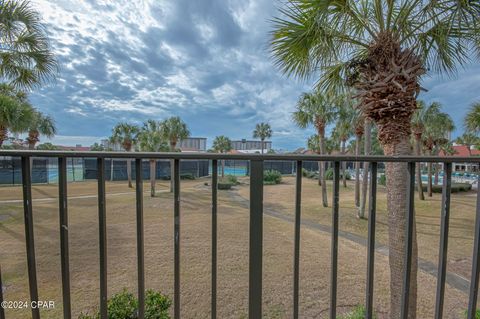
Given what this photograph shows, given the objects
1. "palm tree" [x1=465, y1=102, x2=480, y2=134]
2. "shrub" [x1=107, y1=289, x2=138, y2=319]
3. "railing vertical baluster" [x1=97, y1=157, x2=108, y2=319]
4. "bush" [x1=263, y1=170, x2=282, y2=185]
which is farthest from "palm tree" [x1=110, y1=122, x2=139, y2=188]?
"palm tree" [x1=465, y1=102, x2=480, y2=134]

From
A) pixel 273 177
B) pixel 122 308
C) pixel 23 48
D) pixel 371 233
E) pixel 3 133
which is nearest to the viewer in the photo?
pixel 371 233

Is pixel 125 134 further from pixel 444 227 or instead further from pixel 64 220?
pixel 444 227

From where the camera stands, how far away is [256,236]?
1122 millimetres

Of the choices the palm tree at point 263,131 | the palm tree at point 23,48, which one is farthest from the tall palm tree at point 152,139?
the palm tree at point 263,131

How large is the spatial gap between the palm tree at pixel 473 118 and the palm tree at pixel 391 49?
7689 mm

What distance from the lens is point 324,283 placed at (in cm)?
461

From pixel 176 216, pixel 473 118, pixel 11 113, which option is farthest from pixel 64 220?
pixel 473 118

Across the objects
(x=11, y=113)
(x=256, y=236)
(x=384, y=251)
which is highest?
(x=11, y=113)

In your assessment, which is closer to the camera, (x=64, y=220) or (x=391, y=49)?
(x=64, y=220)

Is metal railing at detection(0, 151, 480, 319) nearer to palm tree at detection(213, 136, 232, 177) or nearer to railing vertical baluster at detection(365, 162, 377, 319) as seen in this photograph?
railing vertical baluster at detection(365, 162, 377, 319)

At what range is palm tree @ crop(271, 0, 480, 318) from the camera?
278 cm

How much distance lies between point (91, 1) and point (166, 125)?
1404 centimetres

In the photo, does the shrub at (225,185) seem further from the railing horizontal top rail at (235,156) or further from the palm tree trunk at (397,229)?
the railing horizontal top rail at (235,156)

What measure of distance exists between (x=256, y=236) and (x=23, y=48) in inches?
284
